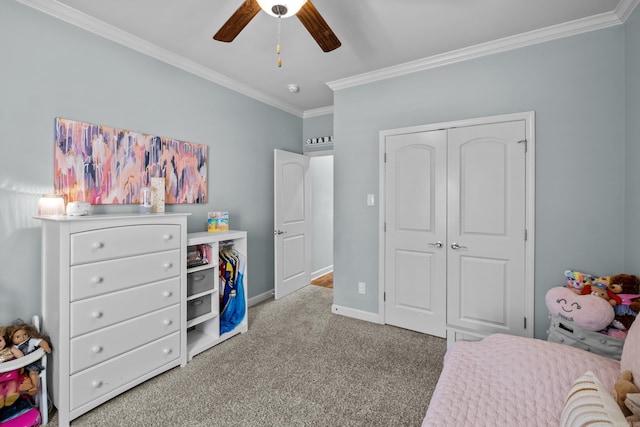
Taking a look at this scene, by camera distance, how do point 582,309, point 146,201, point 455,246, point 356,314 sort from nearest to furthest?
point 582,309 < point 146,201 < point 455,246 < point 356,314

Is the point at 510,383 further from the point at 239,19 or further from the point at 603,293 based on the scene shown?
the point at 239,19

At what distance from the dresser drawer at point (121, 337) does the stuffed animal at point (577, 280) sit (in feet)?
9.78

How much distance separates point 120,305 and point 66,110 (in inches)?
56.8

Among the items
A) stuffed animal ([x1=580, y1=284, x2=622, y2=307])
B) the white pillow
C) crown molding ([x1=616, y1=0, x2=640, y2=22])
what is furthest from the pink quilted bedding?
crown molding ([x1=616, y1=0, x2=640, y2=22])

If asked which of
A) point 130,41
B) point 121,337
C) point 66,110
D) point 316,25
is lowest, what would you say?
point 121,337

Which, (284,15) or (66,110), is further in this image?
(66,110)

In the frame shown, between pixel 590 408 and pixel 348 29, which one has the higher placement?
pixel 348 29

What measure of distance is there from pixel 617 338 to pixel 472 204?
1.28 metres

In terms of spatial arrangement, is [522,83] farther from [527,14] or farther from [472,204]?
[472,204]

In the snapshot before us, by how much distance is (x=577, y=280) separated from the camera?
2168mm

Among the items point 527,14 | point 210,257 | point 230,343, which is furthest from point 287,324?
point 527,14

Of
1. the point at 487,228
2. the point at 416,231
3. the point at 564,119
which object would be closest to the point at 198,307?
the point at 416,231

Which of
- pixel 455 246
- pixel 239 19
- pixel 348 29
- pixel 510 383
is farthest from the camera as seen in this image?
pixel 455 246

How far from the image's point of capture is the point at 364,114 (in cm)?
322
